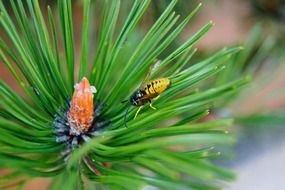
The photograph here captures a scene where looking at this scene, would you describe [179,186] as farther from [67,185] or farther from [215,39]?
[215,39]

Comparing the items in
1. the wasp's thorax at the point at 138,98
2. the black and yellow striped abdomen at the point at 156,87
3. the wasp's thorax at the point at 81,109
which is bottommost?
the wasp's thorax at the point at 81,109

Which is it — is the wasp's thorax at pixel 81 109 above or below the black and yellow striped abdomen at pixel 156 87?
below

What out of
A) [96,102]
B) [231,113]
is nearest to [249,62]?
[231,113]

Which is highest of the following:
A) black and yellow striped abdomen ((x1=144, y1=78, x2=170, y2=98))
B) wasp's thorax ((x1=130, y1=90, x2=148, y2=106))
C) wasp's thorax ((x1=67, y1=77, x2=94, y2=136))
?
black and yellow striped abdomen ((x1=144, y1=78, x2=170, y2=98))

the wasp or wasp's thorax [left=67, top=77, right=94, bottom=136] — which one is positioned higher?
the wasp
